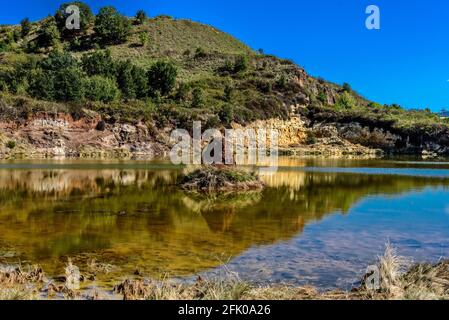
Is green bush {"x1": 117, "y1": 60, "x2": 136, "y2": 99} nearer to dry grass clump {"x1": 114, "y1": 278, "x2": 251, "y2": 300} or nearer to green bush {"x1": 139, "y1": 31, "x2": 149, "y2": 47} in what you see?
green bush {"x1": 139, "y1": 31, "x2": 149, "y2": 47}

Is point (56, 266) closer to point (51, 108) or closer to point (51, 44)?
point (51, 108)

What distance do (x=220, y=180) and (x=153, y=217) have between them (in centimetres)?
802

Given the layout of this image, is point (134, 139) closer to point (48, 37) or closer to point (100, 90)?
point (100, 90)

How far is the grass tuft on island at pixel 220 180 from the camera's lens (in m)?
23.2

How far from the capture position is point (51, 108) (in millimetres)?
60656

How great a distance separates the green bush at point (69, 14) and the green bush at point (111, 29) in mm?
4186

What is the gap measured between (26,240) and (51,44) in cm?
11402

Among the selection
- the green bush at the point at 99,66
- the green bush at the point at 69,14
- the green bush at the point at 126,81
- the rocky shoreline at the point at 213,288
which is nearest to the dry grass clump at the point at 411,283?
the rocky shoreline at the point at 213,288

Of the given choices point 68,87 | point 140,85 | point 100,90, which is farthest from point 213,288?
point 140,85

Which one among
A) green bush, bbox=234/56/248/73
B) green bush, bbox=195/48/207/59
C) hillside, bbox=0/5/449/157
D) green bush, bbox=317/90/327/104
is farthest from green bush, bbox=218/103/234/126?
green bush, bbox=195/48/207/59

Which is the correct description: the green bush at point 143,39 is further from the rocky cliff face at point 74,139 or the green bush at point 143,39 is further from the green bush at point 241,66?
the rocky cliff face at point 74,139

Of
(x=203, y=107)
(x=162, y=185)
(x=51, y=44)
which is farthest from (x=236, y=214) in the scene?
(x=51, y=44)

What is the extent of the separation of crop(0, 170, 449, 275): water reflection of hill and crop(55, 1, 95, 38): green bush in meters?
107

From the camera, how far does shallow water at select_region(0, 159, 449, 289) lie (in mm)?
9938
